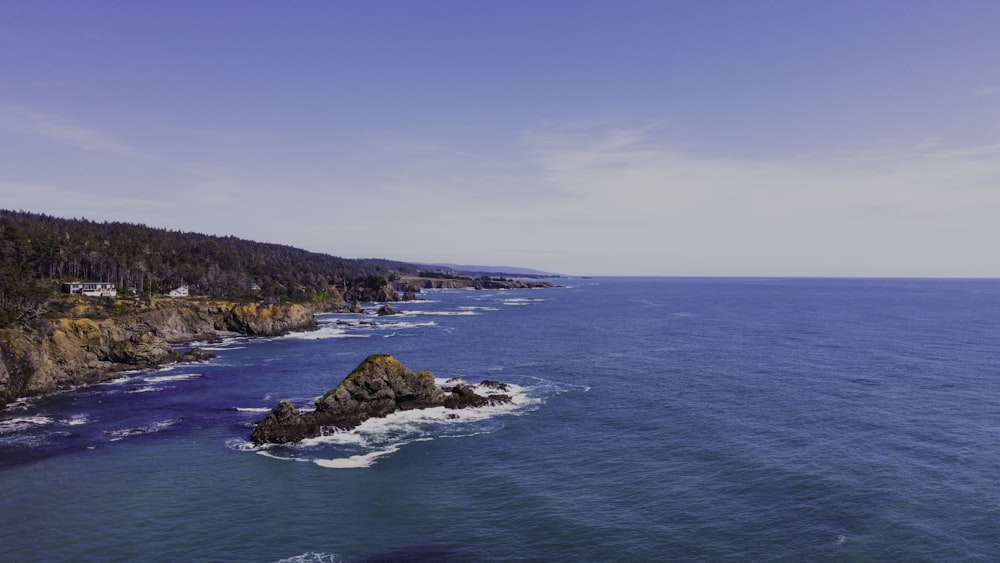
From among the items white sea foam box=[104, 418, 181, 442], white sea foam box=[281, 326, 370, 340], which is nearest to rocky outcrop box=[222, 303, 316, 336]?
white sea foam box=[281, 326, 370, 340]

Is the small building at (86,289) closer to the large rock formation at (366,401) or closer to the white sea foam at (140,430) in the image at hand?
the white sea foam at (140,430)

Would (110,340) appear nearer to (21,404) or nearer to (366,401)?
(21,404)

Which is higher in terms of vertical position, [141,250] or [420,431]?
[141,250]

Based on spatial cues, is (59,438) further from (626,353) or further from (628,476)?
(626,353)

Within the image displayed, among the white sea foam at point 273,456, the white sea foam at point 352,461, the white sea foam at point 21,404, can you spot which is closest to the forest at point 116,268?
the white sea foam at point 21,404

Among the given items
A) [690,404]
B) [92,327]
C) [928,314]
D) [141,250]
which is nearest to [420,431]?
[690,404]

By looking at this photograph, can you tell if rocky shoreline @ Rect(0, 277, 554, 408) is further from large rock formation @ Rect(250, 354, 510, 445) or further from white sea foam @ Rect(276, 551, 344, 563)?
white sea foam @ Rect(276, 551, 344, 563)

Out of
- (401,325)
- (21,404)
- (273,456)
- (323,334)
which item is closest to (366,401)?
(273,456)

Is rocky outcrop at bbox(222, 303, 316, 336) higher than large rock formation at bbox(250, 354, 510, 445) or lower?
higher
